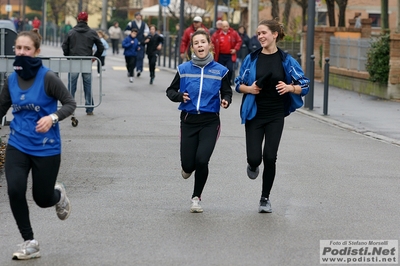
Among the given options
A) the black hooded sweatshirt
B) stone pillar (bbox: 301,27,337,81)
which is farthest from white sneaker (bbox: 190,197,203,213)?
stone pillar (bbox: 301,27,337,81)

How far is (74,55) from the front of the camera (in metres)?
17.2

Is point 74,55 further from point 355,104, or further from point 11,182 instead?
point 11,182

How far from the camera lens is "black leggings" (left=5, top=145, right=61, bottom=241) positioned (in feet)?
21.5

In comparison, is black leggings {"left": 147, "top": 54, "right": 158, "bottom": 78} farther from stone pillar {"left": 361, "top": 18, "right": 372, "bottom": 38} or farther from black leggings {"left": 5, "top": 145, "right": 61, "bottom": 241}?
black leggings {"left": 5, "top": 145, "right": 61, "bottom": 241}

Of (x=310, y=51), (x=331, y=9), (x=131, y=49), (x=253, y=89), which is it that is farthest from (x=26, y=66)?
(x=331, y=9)

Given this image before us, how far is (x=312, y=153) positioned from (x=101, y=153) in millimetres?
A: 2748

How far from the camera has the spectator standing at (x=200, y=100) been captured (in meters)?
8.27

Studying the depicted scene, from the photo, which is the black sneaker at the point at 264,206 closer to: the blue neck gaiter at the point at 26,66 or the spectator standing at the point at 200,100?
the spectator standing at the point at 200,100

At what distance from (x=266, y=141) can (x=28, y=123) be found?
8.04 ft

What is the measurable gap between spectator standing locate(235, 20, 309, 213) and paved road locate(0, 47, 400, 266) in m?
0.55

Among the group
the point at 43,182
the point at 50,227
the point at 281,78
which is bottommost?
the point at 50,227

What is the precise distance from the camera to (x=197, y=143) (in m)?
8.41

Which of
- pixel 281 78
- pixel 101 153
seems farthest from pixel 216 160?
pixel 281 78

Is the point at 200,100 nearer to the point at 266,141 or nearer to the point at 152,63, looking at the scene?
the point at 266,141
